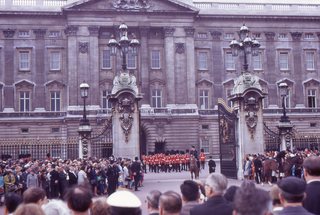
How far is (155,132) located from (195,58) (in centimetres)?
929

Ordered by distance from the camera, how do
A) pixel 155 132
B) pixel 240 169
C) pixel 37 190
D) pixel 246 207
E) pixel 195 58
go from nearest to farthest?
pixel 246 207, pixel 37 190, pixel 240 169, pixel 155 132, pixel 195 58

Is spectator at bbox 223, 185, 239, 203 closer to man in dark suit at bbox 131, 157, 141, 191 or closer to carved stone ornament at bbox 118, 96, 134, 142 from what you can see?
man in dark suit at bbox 131, 157, 141, 191

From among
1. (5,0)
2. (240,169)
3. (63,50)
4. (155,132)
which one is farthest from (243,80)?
(5,0)

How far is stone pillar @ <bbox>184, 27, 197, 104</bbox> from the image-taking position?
50.1 meters

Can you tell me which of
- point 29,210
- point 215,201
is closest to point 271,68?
point 215,201

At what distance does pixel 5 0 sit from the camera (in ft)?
167

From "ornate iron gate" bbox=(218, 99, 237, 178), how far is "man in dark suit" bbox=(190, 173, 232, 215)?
18.6 m

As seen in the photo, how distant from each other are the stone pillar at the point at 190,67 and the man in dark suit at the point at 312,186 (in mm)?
43062

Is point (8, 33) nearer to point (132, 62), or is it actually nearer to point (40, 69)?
point (40, 69)

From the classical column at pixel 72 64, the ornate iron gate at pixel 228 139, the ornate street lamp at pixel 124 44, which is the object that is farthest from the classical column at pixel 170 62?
the ornate iron gate at pixel 228 139

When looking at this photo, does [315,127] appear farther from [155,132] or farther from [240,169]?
[240,169]

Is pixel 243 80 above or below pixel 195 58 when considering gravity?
below

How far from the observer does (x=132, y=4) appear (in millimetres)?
50469

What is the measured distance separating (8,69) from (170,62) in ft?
53.0
